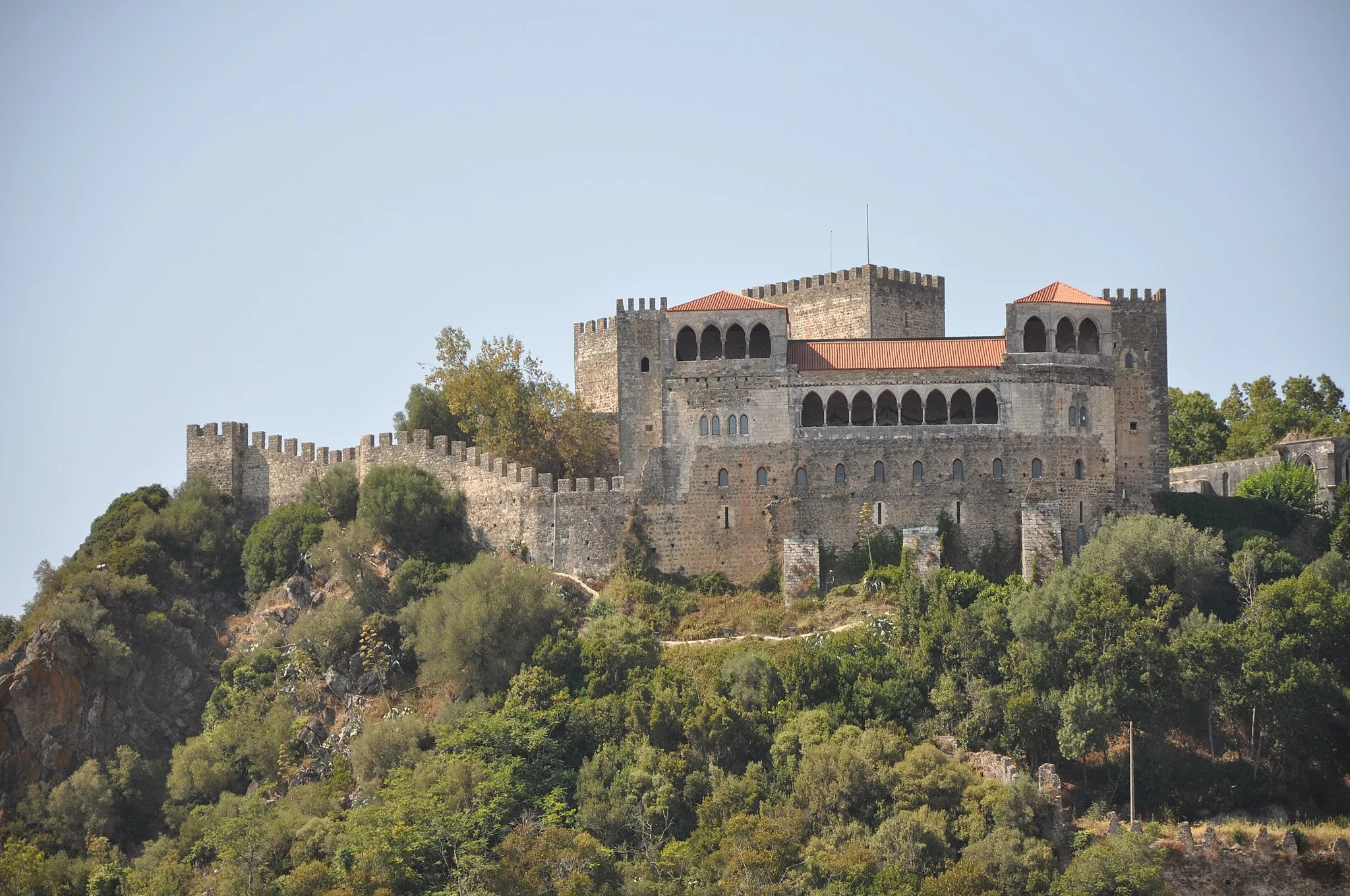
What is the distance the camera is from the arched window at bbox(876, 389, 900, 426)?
58.5 m

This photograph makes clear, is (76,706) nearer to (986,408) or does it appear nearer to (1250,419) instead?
(986,408)

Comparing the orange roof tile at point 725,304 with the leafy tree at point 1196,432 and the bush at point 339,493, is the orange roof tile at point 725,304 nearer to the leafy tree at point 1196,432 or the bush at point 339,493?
the bush at point 339,493

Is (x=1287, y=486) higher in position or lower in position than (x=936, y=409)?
lower

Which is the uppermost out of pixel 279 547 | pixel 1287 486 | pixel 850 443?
pixel 850 443

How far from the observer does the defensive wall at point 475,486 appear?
58.4 metres

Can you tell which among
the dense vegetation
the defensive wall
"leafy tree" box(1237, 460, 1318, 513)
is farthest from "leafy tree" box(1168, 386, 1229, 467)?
the defensive wall

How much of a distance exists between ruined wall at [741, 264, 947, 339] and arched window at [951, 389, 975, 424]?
622 cm

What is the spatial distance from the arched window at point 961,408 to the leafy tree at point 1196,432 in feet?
59.0

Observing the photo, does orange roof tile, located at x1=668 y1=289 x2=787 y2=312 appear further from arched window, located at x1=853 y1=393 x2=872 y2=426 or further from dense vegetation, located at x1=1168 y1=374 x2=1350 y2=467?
dense vegetation, located at x1=1168 y1=374 x2=1350 y2=467

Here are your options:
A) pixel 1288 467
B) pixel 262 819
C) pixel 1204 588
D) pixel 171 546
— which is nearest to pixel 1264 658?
pixel 1204 588

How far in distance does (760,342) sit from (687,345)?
6.87ft

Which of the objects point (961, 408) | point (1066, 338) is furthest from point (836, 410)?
point (1066, 338)

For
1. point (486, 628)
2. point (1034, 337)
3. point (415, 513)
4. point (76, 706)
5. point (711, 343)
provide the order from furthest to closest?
point (415, 513), point (711, 343), point (1034, 337), point (76, 706), point (486, 628)

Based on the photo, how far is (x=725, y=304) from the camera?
194ft
